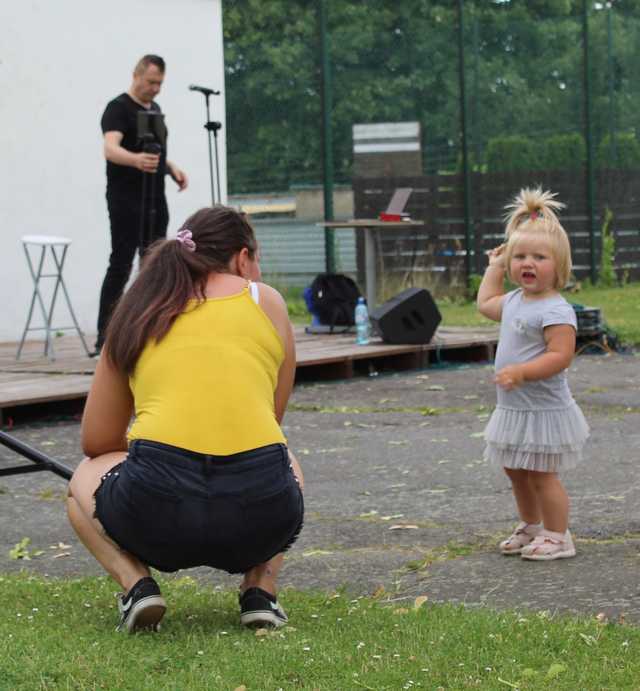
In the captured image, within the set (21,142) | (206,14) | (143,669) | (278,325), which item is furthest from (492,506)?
(206,14)

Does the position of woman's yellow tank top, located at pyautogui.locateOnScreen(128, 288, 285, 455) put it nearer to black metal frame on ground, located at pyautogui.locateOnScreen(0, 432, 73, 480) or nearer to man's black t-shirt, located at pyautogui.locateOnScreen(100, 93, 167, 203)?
black metal frame on ground, located at pyautogui.locateOnScreen(0, 432, 73, 480)

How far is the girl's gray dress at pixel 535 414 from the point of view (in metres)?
4.93

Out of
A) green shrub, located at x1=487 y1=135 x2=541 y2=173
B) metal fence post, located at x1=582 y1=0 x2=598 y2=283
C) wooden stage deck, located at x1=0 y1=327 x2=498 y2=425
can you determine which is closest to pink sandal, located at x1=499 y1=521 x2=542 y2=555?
wooden stage deck, located at x1=0 y1=327 x2=498 y2=425

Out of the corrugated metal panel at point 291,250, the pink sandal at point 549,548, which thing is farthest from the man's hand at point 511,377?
the corrugated metal panel at point 291,250

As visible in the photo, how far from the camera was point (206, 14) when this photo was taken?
1406cm

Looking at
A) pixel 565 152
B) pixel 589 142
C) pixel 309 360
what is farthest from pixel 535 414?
pixel 589 142

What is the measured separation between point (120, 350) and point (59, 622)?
754 mm

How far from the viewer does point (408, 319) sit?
11.1m

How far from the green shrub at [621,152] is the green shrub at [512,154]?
114 cm

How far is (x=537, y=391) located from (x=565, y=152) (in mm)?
13995

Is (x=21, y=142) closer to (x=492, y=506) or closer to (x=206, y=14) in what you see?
(x=206, y=14)

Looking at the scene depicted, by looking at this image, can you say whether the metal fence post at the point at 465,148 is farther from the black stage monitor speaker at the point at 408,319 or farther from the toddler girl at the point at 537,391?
the toddler girl at the point at 537,391

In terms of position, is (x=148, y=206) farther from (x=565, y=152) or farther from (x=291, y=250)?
(x=565, y=152)

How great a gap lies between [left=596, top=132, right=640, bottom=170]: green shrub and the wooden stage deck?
6959 millimetres
